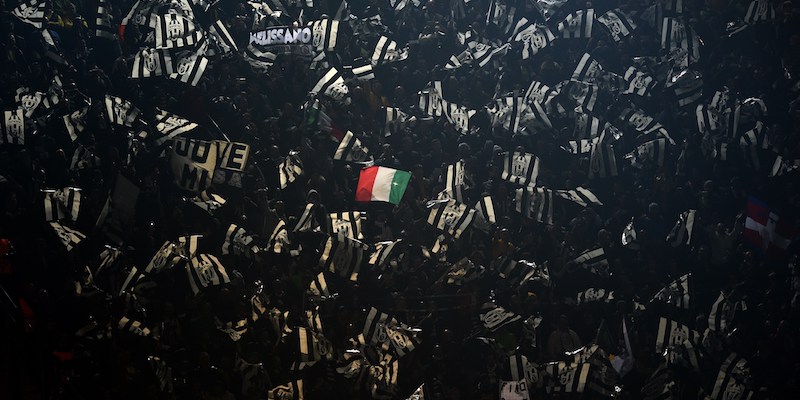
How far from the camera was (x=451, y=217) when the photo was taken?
7004 mm

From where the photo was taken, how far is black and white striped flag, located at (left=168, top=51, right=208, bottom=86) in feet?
23.3

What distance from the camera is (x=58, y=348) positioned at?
22.1 ft

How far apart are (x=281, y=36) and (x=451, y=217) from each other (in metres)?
1.82

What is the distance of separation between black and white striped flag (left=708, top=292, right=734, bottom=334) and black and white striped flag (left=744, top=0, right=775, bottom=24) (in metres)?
2.02

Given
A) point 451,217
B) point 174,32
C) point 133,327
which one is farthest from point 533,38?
point 133,327

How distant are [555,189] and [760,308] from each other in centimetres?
163

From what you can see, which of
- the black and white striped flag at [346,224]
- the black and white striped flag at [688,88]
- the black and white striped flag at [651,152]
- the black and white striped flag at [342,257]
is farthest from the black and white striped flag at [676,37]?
the black and white striped flag at [342,257]

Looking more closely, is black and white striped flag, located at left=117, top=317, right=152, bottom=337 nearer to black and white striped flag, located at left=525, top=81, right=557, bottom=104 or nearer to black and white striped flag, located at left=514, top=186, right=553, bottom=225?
black and white striped flag, located at left=514, top=186, right=553, bottom=225

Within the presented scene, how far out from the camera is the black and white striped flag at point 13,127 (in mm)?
6891

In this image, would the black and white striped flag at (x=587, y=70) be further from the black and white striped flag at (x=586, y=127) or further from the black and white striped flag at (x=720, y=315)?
the black and white striped flag at (x=720, y=315)

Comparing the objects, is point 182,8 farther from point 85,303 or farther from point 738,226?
point 738,226

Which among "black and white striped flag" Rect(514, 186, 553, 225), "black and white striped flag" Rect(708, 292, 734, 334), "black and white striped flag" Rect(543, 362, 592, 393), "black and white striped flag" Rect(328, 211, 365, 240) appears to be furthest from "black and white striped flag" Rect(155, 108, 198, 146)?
"black and white striped flag" Rect(708, 292, 734, 334)

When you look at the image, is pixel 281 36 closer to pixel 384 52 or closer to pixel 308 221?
pixel 384 52

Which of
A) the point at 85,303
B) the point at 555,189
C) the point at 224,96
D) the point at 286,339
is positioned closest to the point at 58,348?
the point at 85,303
